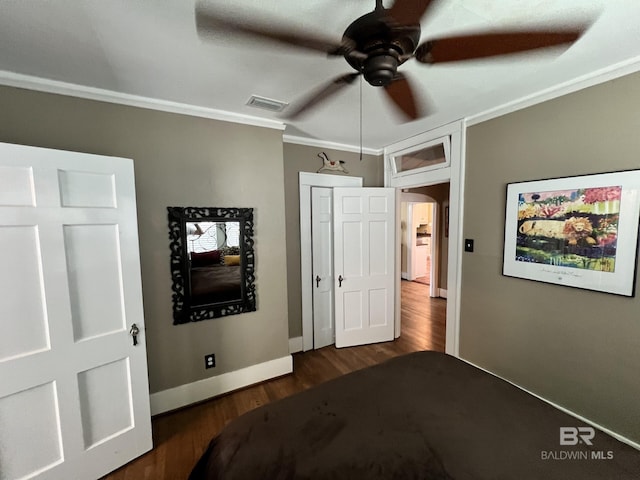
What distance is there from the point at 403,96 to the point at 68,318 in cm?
246

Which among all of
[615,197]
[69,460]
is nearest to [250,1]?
[615,197]

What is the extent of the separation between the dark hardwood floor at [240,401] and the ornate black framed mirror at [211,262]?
0.76 metres

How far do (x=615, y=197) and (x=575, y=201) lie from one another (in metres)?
0.19

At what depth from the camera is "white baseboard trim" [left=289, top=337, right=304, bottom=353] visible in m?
3.07

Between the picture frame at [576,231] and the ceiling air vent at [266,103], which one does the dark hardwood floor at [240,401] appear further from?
the ceiling air vent at [266,103]

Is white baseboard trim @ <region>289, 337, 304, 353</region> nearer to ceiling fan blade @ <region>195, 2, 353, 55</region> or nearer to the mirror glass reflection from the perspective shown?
the mirror glass reflection

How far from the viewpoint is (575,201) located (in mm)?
1822

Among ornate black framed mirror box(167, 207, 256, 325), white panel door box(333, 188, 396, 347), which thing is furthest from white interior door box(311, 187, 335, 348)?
ornate black framed mirror box(167, 207, 256, 325)

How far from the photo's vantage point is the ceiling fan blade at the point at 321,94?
1367mm

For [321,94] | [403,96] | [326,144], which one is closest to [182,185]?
[321,94]

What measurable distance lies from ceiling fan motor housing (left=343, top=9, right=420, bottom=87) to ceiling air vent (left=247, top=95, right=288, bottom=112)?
115 cm

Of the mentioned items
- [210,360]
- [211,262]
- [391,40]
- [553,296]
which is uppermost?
[391,40]

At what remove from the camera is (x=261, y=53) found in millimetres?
1454

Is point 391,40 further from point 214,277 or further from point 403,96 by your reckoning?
point 214,277
